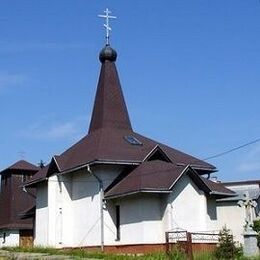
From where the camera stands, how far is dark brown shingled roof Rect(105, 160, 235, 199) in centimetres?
2367

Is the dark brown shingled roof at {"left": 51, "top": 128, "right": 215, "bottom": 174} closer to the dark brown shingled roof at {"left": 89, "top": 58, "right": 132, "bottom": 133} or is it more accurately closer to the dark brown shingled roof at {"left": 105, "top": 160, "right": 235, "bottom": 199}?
the dark brown shingled roof at {"left": 89, "top": 58, "right": 132, "bottom": 133}

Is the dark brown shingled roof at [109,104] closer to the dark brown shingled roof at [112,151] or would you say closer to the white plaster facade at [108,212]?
the dark brown shingled roof at [112,151]

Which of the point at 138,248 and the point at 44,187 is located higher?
the point at 44,187

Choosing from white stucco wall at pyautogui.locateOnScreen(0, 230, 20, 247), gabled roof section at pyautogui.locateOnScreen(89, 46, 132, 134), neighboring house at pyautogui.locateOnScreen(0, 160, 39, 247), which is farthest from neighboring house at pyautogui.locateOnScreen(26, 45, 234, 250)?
white stucco wall at pyautogui.locateOnScreen(0, 230, 20, 247)

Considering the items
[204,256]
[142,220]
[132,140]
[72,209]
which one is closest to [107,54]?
[132,140]

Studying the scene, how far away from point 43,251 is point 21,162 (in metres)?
23.1

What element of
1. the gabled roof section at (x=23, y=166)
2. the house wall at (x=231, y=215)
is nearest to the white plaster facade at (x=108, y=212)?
the house wall at (x=231, y=215)

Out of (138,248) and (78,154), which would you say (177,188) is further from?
(78,154)

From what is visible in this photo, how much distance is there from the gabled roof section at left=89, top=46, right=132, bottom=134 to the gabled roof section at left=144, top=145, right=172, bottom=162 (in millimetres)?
3405

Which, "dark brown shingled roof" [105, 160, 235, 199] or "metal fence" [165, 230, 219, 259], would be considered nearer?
"metal fence" [165, 230, 219, 259]

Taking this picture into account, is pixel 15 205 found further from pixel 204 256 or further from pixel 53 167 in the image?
pixel 204 256

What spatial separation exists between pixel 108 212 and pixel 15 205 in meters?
19.2

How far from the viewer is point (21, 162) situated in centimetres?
4631

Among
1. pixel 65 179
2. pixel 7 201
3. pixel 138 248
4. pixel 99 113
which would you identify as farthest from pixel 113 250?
pixel 7 201
